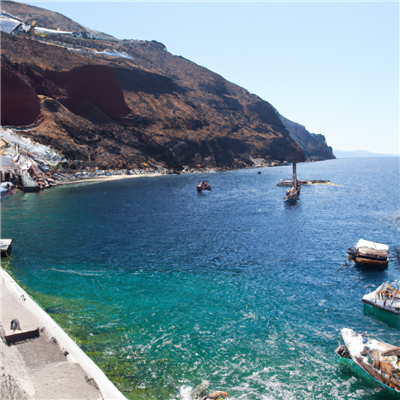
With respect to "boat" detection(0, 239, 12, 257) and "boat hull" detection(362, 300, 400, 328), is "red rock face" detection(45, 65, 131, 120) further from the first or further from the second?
"boat hull" detection(362, 300, 400, 328)

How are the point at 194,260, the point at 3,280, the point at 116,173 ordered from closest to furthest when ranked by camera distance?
1. the point at 3,280
2. the point at 194,260
3. the point at 116,173

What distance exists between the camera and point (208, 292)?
86.6 feet

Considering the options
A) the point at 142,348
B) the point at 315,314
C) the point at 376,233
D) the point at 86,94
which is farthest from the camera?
the point at 86,94

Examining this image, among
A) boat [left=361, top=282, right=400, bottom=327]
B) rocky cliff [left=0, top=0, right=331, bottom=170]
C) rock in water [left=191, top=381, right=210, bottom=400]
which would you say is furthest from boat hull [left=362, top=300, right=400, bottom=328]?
rocky cliff [left=0, top=0, right=331, bottom=170]

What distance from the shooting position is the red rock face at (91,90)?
128625 millimetres

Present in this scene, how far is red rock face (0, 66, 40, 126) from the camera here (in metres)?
105

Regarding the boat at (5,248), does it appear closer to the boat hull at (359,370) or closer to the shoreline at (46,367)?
the shoreline at (46,367)

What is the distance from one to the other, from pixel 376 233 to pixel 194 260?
1040 inches

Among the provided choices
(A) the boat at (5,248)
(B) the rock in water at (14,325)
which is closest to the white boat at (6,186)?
(A) the boat at (5,248)

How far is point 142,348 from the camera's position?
19266 millimetres

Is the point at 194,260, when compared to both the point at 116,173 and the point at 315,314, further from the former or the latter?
the point at 116,173

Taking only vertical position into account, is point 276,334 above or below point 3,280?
below

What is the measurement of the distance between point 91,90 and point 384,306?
139439mm

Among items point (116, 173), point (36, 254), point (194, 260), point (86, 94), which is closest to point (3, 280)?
point (36, 254)
